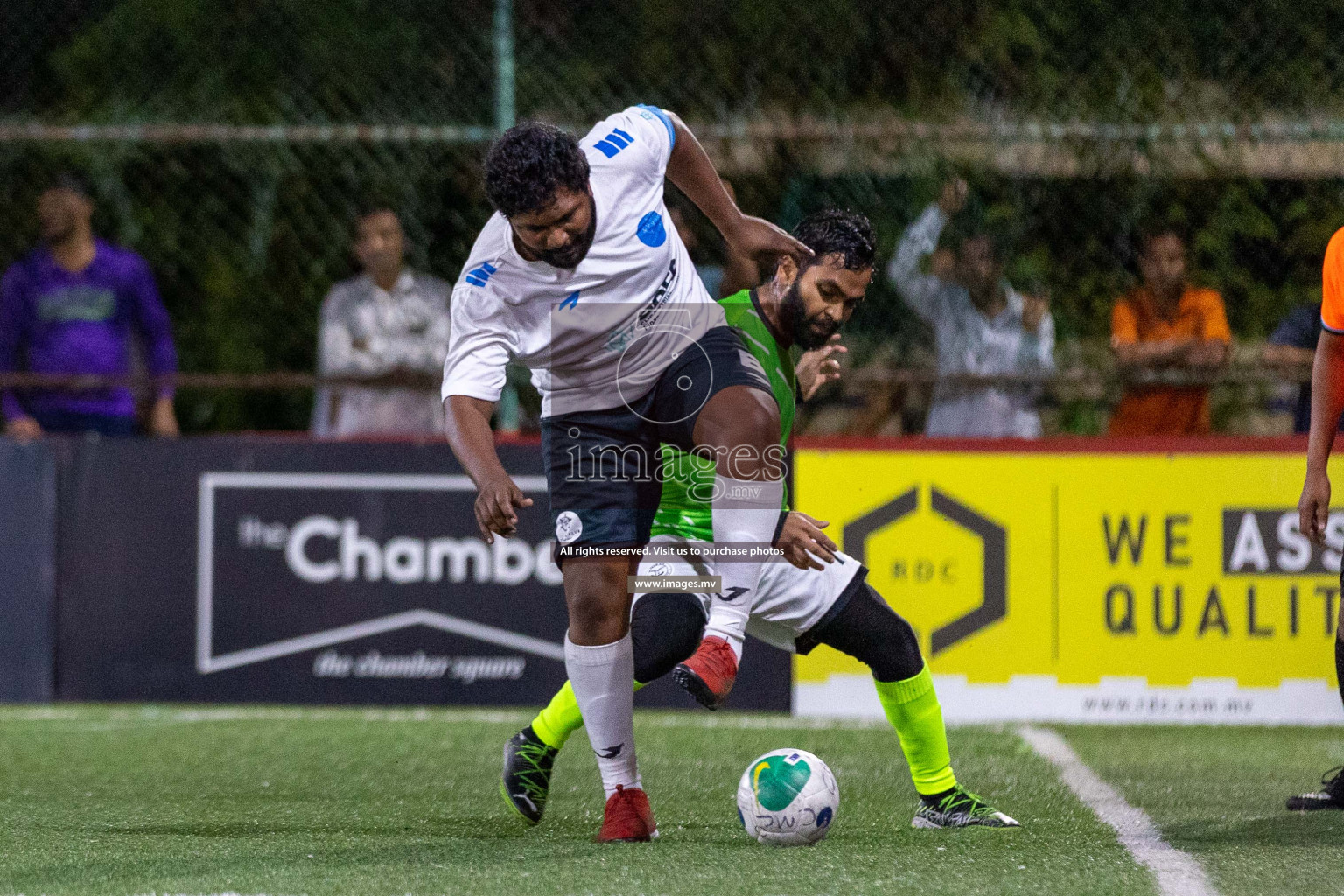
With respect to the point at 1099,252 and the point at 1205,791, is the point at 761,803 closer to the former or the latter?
the point at 1205,791

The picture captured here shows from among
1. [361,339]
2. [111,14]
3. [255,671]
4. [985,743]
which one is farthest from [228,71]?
[985,743]

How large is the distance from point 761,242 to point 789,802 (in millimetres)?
1509

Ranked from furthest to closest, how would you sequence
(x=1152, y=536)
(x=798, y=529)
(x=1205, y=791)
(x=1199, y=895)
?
(x=1152, y=536) < (x=1205, y=791) < (x=798, y=529) < (x=1199, y=895)

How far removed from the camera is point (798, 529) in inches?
158

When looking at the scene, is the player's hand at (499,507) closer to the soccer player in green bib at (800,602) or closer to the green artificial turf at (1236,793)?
the soccer player in green bib at (800,602)

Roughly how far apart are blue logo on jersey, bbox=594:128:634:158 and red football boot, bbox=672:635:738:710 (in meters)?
1.34

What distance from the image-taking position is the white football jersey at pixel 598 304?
13.8 feet

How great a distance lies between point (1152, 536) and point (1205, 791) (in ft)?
6.52

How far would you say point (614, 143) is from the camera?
4422 mm

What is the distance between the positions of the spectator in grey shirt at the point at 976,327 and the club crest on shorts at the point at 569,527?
131 inches

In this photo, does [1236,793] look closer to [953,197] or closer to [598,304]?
[598,304]

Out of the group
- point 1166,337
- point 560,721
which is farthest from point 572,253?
point 1166,337

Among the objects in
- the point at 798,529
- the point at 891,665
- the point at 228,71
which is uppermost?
the point at 228,71

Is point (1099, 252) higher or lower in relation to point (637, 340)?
higher
